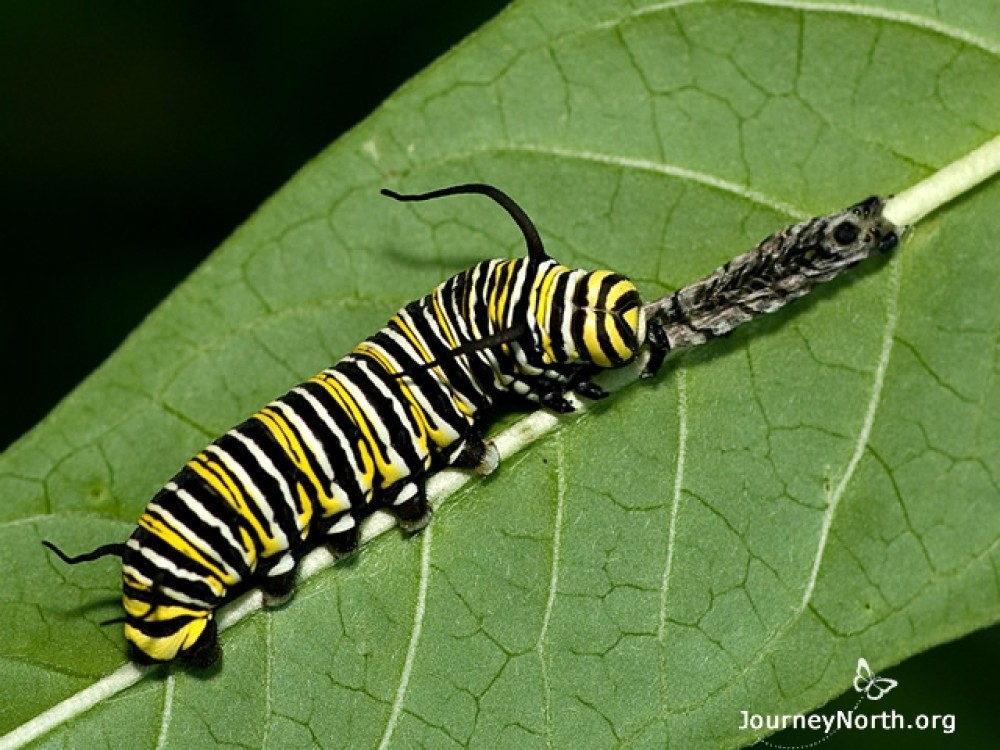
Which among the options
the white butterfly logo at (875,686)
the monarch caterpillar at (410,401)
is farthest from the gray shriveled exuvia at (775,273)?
the white butterfly logo at (875,686)

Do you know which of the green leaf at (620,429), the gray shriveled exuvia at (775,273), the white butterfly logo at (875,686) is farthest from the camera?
the white butterfly logo at (875,686)

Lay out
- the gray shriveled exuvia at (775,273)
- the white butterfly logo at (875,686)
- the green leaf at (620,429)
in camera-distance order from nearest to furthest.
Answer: the green leaf at (620,429)
the gray shriveled exuvia at (775,273)
the white butterfly logo at (875,686)

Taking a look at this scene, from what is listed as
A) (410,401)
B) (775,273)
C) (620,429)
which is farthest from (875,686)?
(410,401)

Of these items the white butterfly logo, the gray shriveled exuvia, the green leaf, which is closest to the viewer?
the green leaf

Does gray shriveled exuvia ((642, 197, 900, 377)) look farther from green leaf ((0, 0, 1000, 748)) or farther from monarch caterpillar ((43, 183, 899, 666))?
green leaf ((0, 0, 1000, 748))

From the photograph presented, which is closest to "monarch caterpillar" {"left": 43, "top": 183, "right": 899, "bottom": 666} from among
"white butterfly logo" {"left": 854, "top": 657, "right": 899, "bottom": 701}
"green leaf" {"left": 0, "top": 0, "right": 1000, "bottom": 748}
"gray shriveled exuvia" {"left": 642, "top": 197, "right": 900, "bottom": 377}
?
"gray shriveled exuvia" {"left": 642, "top": 197, "right": 900, "bottom": 377}

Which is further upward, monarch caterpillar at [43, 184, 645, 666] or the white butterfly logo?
monarch caterpillar at [43, 184, 645, 666]

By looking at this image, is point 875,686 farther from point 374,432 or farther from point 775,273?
point 374,432

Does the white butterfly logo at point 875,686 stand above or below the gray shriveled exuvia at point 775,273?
below

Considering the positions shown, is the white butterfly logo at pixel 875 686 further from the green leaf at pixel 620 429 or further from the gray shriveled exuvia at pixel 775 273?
the gray shriveled exuvia at pixel 775 273
